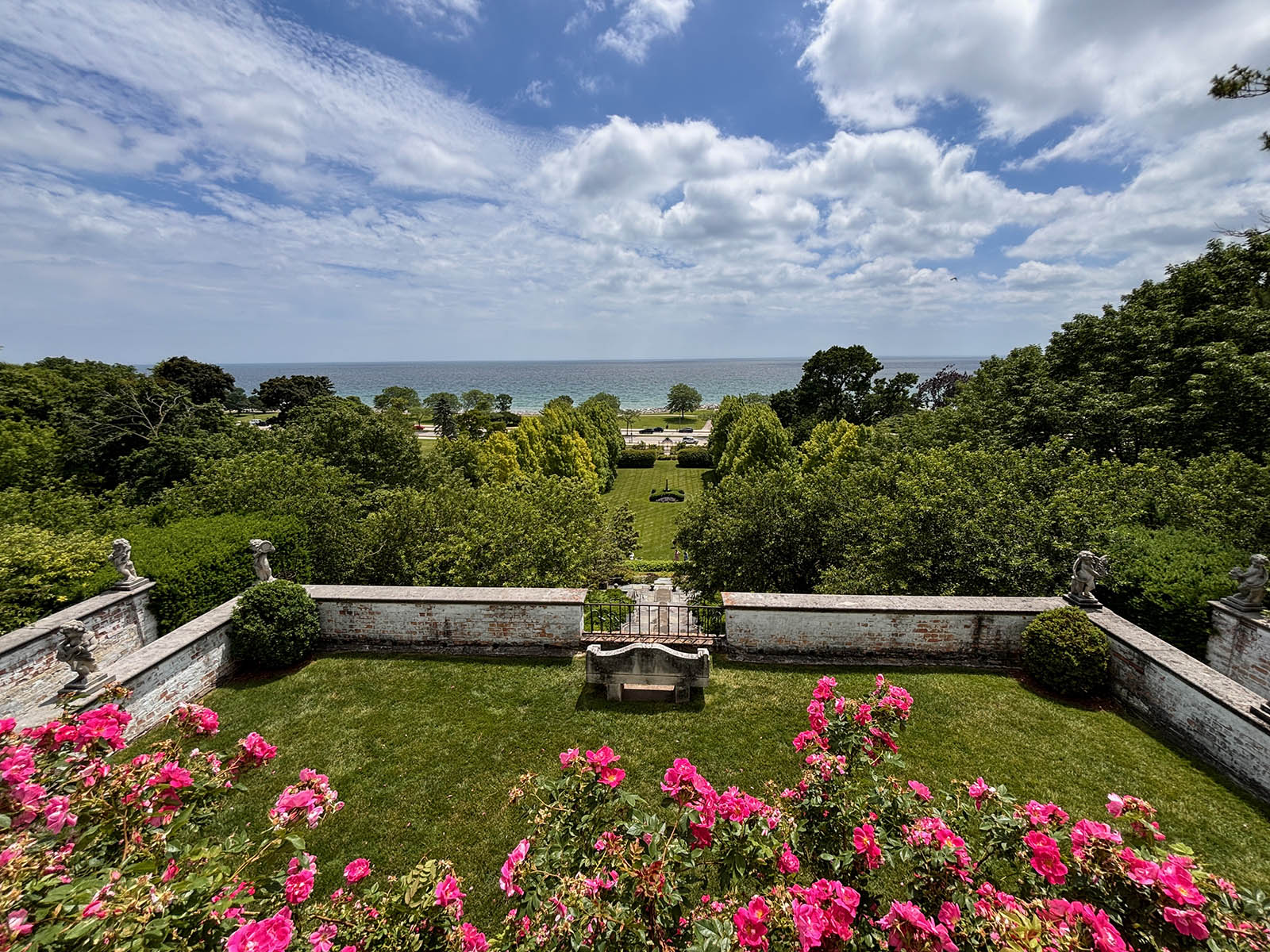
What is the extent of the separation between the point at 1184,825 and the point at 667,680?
6086mm

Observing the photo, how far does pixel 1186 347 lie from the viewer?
47.9 feet

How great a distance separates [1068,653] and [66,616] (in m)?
15.7

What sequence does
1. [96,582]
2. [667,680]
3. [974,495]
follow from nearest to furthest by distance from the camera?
[667,680]
[96,582]
[974,495]

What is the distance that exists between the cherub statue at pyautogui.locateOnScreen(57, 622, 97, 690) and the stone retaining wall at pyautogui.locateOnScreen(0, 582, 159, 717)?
1231 millimetres

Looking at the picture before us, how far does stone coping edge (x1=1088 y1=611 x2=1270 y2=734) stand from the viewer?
20.2 ft

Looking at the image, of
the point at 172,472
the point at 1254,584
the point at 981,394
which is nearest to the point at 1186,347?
the point at 981,394

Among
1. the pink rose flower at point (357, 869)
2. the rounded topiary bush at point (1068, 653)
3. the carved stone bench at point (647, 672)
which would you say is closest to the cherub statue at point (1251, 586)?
the rounded topiary bush at point (1068, 653)

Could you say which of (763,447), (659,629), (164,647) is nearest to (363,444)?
(164,647)

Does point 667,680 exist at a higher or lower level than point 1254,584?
lower

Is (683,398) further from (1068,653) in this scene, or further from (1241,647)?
(1241,647)

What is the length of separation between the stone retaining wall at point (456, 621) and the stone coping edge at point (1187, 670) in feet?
28.1

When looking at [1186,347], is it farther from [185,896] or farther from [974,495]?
[185,896]

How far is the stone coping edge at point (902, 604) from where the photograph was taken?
8555 millimetres

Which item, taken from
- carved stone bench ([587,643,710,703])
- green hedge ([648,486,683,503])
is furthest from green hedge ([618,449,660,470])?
carved stone bench ([587,643,710,703])
